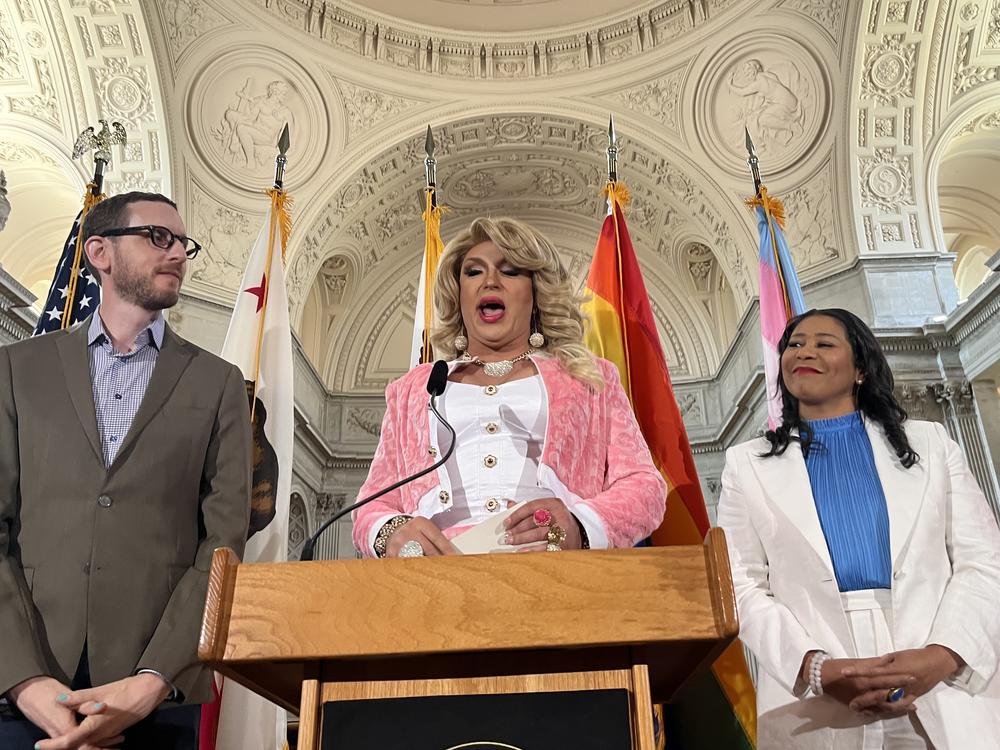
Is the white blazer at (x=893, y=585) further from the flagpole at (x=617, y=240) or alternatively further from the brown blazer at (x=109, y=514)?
the flagpole at (x=617, y=240)

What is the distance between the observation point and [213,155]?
10.9m

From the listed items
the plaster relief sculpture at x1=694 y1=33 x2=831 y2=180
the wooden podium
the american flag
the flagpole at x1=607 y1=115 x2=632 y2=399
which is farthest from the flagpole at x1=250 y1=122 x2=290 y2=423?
the plaster relief sculpture at x1=694 y1=33 x2=831 y2=180

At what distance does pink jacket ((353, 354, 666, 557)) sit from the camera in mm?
1961

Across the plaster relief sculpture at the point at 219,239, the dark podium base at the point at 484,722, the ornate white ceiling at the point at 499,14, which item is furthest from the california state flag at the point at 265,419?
the ornate white ceiling at the point at 499,14

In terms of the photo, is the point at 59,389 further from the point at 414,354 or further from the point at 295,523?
the point at 295,523

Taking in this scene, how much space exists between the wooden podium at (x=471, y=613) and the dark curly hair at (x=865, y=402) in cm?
132

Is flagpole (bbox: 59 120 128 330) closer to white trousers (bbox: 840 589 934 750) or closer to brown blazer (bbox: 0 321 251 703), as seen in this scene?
brown blazer (bbox: 0 321 251 703)

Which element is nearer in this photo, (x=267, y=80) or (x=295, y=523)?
A: (x=267, y=80)

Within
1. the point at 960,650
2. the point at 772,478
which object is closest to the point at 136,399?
the point at 772,478

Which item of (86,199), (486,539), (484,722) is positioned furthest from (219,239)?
(484,722)

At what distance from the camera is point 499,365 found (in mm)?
2283

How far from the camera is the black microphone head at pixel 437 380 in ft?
6.43

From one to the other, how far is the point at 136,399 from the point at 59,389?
0.17 metres

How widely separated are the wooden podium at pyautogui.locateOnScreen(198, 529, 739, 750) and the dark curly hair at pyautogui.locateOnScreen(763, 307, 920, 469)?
132cm
